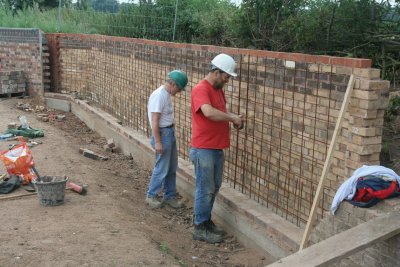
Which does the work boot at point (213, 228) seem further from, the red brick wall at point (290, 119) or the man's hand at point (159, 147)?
the man's hand at point (159, 147)

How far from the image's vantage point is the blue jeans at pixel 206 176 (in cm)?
513

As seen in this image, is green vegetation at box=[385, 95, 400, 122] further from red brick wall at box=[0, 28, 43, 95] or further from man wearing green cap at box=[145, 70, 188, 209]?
red brick wall at box=[0, 28, 43, 95]

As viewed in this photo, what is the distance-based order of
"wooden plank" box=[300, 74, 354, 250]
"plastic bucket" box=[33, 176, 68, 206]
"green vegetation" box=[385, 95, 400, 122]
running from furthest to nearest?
"green vegetation" box=[385, 95, 400, 122], "plastic bucket" box=[33, 176, 68, 206], "wooden plank" box=[300, 74, 354, 250]

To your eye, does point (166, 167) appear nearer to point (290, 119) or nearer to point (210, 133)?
point (210, 133)

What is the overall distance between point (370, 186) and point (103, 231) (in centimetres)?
270

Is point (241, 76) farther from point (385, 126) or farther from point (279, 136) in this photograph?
point (385, 126)

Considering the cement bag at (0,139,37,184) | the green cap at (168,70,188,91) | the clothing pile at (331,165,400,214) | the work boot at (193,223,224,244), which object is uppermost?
the green cap at (168,70,188,91)

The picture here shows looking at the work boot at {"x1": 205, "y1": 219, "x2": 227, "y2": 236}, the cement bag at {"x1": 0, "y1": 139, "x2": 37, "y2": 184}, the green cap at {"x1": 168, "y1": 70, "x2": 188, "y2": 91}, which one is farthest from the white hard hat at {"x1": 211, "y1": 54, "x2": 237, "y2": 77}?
the cement bag at {"x1": 0, "y1": 139, "x2": 37, "y2": 184}

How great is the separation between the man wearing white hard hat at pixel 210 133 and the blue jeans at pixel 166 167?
0.95m

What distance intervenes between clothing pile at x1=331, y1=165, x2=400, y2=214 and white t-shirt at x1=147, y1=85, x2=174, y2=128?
279cm

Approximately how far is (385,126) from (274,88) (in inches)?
65.2

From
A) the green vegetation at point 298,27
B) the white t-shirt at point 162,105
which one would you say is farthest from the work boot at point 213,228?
the green vegetation at point 298,27

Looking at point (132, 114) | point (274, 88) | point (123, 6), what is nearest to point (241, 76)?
point (274, 88)

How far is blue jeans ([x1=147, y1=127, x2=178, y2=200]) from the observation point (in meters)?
6.12
